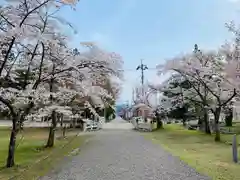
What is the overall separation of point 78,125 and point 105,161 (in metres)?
27.0

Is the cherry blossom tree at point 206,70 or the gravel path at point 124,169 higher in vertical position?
the cherry blossom tree at point 206,70

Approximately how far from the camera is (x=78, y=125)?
123 ft

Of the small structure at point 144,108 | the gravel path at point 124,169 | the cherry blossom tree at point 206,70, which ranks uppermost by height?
the cherry blossom tree at point 206,70

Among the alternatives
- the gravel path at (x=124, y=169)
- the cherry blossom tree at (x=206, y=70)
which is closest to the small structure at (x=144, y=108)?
the cherry blossom tree at (x=206, y=70)

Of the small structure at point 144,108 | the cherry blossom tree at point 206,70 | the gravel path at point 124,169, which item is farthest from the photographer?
the small structure at point 144,108

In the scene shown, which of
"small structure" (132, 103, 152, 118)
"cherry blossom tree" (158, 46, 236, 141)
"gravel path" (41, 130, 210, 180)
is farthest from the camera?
"small structure" (132, 103, 152, 118)

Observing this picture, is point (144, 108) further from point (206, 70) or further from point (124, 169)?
point (124, 169)

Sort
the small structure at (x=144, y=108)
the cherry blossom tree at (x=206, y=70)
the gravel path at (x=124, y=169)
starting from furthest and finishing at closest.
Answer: the small structure at (x=144, y=108)
the cherry blossom tree at (x=206, y=70)
the gravel path at (x=124, y=169)

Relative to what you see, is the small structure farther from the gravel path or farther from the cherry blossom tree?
the gravel path

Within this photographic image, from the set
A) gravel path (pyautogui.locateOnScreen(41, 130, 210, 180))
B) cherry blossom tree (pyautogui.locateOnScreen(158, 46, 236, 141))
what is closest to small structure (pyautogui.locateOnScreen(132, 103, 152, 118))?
cherry blossom tree (pyautogui.locateOnScreen(158, 46, 236, 141))

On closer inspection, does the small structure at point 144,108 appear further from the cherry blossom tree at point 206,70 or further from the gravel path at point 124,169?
the gravel path at point 124,169

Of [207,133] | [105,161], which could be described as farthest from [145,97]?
[105,161]

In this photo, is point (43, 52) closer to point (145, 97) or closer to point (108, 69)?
point (108, 69)

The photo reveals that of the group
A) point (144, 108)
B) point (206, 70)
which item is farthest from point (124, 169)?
point (144, 108)
